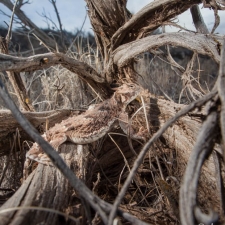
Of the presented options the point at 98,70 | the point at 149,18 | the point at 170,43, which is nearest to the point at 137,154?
the point at 170,43

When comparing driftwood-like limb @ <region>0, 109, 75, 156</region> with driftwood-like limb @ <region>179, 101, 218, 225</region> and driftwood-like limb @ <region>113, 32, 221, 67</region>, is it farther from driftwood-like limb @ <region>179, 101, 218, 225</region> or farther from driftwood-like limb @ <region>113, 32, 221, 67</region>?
driftwood-like limb @ <region>179, 101, 218, 225</region>

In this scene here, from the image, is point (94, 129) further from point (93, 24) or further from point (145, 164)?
point (93, 24)

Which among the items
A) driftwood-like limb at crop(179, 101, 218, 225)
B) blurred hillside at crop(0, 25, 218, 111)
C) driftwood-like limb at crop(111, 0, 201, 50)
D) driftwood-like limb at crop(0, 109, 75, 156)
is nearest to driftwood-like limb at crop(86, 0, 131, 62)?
driftwood-like limb at crop(111, 0, 201, 50)

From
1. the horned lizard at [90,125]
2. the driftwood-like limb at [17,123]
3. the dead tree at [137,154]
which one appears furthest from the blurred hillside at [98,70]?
the driftwood-like limb at [17,123]

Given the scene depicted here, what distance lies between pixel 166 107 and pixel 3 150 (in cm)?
124

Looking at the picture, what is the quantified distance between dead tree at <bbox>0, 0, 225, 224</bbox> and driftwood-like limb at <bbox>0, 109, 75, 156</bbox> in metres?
0.02

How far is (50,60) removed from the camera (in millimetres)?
1782

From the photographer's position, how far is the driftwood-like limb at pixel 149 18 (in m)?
1.92

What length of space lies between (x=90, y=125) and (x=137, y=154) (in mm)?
423

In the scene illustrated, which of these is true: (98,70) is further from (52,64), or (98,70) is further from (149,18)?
(52,64)

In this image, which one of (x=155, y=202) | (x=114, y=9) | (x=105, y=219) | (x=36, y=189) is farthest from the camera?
(x=114, y=9)

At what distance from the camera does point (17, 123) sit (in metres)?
1.88

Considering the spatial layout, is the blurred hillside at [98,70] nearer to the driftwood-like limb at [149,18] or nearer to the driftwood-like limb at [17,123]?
the driftwood-like limb at [149,18]

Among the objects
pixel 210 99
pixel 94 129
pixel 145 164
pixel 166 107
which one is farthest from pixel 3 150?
pixel 210 99
